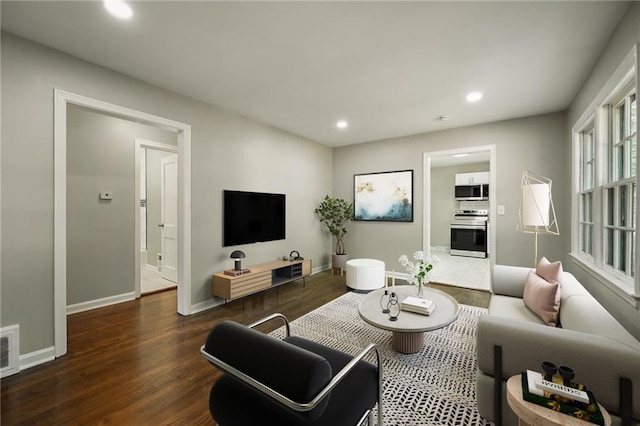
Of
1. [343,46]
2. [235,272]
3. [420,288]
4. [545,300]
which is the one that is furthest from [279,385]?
[235,272]

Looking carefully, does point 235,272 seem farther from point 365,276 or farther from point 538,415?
point 538,415

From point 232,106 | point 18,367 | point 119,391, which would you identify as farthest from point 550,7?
point 18,367

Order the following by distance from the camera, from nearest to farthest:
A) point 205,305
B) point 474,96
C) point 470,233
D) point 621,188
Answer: point 621,188, point 474,96, point 205,305, point 470,233

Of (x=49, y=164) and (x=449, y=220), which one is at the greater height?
(x=49, y=164)

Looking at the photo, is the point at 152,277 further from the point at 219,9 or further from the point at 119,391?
the point at 219,9

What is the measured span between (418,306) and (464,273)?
377cm

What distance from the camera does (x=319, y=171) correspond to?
18.7 feet

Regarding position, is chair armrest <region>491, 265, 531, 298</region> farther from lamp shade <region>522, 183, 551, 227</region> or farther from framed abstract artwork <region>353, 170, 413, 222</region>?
framed abstract artwork <region>353, 170, 413, 222</region>

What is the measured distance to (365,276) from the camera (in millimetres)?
4188

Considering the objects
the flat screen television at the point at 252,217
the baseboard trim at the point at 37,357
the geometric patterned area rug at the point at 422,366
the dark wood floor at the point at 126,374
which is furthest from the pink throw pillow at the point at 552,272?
the baseboard trim at the point at 37,357

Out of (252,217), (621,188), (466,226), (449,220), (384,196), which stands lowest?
(466,226)

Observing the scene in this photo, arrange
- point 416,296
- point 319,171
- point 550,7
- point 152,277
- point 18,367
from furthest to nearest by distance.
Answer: point 319,171 → point 152,277 → point 416,296 → point 18,367 → point 550,7

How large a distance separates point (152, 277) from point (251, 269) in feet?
8.10

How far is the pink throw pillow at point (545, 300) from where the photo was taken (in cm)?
204
